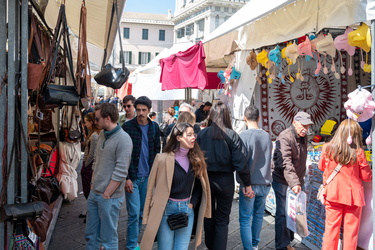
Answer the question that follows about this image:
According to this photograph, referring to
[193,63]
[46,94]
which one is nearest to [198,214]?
[46,94]

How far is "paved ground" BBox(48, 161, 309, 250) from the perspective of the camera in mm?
4453

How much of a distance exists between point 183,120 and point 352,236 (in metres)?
2.12

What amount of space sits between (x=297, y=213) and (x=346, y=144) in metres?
0.92

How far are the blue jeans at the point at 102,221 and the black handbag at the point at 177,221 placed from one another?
2.10ft

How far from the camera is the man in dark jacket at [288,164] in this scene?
4.05 metres

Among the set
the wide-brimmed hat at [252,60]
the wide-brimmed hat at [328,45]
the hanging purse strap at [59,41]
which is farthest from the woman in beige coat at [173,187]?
the wide-brimmed hat at [252,60]

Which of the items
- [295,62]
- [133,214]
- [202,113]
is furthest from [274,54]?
[202,113]

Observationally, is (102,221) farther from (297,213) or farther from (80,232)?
(297,213)

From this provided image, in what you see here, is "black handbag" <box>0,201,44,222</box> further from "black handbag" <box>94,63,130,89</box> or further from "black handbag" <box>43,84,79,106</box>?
"black handbag" <box>94,63,130,89</box>

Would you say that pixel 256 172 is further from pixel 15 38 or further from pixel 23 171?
pixel 15 38

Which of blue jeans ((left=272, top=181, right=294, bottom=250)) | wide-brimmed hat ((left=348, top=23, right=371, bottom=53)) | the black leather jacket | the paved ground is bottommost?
the paved ground

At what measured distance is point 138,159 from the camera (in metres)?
4.22

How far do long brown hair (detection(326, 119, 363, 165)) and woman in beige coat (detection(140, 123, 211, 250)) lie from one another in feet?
4.49

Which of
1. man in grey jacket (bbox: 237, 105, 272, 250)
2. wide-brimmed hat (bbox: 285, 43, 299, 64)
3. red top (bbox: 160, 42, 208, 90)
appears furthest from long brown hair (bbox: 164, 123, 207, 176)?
red top (bbox: 160, 42, 208, 90)
